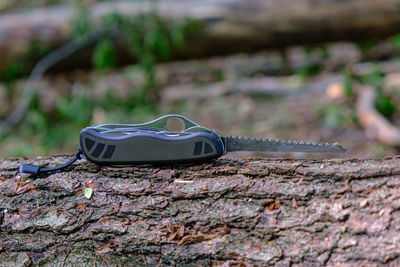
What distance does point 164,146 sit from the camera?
1.85 metres

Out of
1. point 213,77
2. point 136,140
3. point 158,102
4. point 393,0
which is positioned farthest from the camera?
point 213,77

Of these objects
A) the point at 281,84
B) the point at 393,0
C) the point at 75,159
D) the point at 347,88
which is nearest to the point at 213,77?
the point at 281,84

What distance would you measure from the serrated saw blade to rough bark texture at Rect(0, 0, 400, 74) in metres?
4.00

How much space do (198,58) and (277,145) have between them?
4.40 m

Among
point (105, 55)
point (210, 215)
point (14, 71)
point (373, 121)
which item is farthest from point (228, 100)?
point (210, 215)

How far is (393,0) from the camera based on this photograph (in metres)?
5.27

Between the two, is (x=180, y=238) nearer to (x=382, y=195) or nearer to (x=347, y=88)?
(x=382, y=195)

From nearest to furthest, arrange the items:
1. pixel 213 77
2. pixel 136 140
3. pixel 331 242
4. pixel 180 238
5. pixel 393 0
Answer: pixel 331 242 < pixel 180 238 < pixel 136 140 < pixel 393 0 < pixel 213 77

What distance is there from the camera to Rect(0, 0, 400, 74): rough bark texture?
5410 mm

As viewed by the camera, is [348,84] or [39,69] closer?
[348,84]

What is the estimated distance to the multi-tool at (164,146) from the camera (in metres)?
1.84

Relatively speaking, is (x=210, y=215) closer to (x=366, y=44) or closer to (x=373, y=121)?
(x=373, y=121)

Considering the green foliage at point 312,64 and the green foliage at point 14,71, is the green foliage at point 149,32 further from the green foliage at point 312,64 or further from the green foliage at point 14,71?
the green foliage at point 312,64

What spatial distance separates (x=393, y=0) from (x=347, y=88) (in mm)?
1222
